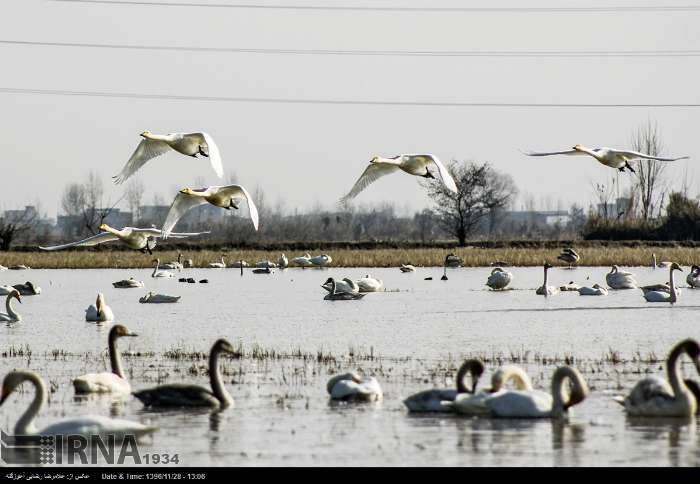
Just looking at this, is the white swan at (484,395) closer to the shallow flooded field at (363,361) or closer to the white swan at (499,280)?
the shallow flooded field at (363,361)

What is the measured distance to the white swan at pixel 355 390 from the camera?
1269 centimetres

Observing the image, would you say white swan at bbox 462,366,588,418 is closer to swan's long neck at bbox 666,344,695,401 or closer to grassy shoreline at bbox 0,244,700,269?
swan's long neck at bbox 666,344,695,401

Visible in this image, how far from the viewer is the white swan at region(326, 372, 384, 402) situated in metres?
12.7

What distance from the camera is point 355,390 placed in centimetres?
1269

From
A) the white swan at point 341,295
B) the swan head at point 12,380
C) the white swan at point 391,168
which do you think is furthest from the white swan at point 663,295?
the swan head at point 12,380

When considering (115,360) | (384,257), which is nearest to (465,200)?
(384,257)

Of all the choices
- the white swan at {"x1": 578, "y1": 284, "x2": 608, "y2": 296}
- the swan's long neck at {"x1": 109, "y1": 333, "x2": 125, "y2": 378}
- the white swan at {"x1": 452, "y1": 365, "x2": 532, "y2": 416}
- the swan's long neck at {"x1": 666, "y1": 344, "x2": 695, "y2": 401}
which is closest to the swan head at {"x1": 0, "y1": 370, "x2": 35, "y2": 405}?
the swan's long neck at {"x1": 109, "y1": 333, "x2": 125, "y2": 378}

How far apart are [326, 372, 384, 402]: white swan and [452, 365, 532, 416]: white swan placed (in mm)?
927

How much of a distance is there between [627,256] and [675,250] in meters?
7.45

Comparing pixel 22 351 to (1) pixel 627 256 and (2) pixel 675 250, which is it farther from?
(2) pixel 675 250

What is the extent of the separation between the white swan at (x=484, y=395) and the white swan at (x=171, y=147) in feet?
18.8

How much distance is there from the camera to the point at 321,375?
15.0 meters

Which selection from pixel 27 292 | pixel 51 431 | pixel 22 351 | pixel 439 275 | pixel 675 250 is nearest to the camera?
pixel 51 431
